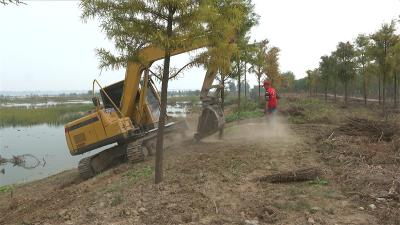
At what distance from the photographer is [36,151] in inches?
892

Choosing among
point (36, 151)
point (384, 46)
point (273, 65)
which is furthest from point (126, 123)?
point (273, 65)

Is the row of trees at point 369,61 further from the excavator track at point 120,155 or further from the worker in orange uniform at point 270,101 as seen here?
the excavator track at point 120,155

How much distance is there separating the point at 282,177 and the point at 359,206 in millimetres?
1791

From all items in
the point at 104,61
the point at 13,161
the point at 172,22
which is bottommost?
the point at 13,161

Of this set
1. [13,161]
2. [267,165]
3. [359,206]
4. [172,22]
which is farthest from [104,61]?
[13,161]

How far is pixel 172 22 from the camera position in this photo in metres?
7.76

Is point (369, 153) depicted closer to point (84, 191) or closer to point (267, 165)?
point (267, 165)

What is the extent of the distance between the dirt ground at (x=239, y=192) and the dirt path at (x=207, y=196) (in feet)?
0.05

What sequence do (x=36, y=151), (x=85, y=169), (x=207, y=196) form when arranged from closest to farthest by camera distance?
(x=207, y=196)
(x=85, y=169)
(x=36, y=151)

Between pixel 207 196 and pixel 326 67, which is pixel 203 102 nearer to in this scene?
pixel 207 196

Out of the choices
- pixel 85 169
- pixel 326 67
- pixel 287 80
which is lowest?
pixel 85 169

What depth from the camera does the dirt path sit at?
6.44 metres

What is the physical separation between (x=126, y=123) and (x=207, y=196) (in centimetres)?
Answer: 605

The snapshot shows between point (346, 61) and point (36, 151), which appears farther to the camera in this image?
point (346, 61)
